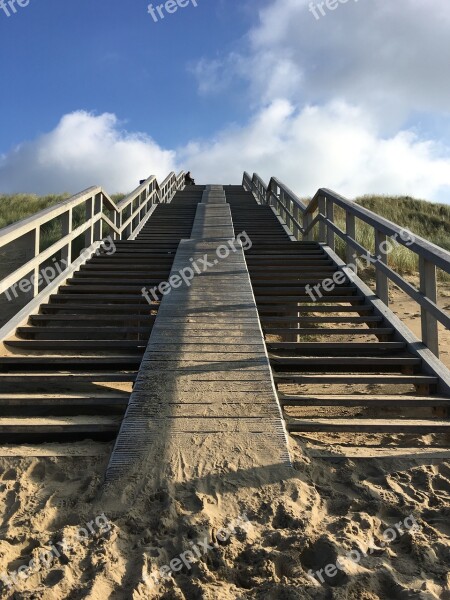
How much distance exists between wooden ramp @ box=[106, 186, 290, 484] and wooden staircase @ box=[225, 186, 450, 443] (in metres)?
0.25

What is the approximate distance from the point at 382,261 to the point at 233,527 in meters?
3.55

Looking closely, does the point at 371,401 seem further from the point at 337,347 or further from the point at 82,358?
the point at 82,358

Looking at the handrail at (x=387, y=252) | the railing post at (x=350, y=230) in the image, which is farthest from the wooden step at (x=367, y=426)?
the railing post at (x=350, y=230)

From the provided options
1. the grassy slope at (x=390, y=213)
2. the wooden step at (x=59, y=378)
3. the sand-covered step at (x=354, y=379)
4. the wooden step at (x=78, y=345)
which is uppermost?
the grassy slope at (x=390, y=213)

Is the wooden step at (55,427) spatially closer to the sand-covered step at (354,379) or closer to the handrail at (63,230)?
the handrail at (63,230)

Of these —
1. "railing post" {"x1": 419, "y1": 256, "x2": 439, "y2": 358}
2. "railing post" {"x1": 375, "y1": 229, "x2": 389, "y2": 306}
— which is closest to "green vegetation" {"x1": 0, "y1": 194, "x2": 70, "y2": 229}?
"railing post" {"x1": 375, "y1": 229, "x2": 389, "y2": 306}

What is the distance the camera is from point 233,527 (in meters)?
2.04

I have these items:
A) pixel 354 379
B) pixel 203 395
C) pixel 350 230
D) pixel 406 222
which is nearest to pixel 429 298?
pixel 354 379

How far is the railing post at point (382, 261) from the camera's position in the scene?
496 centimetres

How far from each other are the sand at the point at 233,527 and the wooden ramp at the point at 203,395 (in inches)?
3.1

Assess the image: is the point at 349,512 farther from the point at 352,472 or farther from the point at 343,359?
the point at 343,359

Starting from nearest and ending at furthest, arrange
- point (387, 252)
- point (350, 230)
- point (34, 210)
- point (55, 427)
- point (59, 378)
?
point (55, 427) → point (59, 378) → point (387, 252) → point (350, 230) → point (34, 210)

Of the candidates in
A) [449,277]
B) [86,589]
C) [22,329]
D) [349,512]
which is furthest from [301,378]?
[449,277]

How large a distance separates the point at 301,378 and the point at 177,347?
954mm
